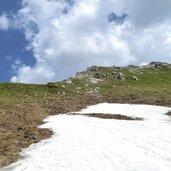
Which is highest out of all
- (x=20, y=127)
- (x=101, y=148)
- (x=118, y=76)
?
(x=118, y=76)

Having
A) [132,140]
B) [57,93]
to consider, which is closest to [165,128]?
[132,140]

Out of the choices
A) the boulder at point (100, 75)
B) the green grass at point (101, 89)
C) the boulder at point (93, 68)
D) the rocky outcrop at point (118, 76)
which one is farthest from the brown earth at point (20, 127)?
the boulder at point (93, 68)

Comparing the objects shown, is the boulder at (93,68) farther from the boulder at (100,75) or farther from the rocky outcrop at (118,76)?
the boulder at (100,75)

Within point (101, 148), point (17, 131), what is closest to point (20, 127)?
point (17, 131)

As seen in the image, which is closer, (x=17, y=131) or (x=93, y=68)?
(x=17, y=131)

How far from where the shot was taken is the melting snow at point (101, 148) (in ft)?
76.1

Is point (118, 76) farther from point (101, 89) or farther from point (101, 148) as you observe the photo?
point (101, 148)

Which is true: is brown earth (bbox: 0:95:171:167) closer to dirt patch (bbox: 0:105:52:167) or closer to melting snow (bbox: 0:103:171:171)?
dirt patch (bbox: 0:105:52:167)

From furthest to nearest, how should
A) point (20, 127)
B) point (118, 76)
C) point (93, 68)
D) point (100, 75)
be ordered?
point (93, 68) → point (118, 76) → point (100, 75) → point (20, 127)

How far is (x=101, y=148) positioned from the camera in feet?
93.6

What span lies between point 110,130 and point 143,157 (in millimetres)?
12539

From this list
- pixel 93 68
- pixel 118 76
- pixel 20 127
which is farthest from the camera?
pixel 93 68

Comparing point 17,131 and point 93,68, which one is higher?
point 93,68

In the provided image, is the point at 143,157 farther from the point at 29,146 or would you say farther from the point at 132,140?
the point at 29,146
